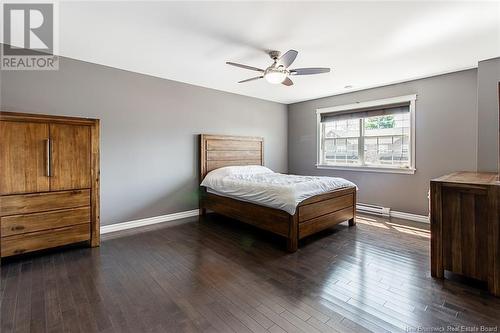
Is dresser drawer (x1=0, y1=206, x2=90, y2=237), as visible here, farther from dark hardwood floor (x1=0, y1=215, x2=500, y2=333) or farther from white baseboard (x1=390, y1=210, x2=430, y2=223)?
white baseboard (x1=390, y1=210, x2=430, y2=223)

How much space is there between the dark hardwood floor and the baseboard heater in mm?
1256

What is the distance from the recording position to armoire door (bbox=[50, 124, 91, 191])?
9.66 ft

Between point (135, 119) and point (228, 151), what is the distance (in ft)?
6.27

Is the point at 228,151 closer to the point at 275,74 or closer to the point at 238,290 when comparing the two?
the point at 275,74

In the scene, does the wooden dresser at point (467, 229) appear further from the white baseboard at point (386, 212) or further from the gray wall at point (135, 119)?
the gray wall at point (135, 119)

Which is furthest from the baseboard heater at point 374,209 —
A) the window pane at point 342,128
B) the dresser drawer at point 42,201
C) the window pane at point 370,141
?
the dresser drawer at point 42,201

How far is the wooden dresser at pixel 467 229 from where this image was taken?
84.1 inches

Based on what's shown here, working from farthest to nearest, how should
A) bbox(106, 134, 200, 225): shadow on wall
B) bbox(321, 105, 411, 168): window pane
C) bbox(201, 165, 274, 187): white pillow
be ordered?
bbox(321, 105, 411, 168): window pane
bbox(201, 165, 274, 187): white pillow
bbox(106, 134, 200, 225): shadow on wall

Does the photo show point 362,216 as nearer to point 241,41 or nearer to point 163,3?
point 241,41

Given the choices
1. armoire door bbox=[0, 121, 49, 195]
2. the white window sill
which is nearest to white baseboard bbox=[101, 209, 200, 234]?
armoire door bbox=[0, 121, 49, 195]

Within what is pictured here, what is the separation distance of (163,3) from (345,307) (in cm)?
303

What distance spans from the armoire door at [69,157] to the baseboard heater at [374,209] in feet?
15.8

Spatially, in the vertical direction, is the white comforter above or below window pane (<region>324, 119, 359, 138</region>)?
below

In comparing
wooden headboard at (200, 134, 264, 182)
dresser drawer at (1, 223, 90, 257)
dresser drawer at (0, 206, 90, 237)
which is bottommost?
dresser drawer at (1, 223, 90, 257)
